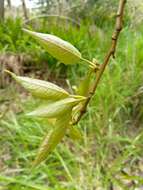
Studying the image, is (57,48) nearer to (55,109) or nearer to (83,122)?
(55,109)

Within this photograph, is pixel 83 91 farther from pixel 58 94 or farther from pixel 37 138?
pixel 37 138

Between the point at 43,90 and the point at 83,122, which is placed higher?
the point at 43,90

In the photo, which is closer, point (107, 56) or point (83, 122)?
point (107, 56)

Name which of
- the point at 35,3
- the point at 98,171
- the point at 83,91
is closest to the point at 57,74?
the point at 98,171

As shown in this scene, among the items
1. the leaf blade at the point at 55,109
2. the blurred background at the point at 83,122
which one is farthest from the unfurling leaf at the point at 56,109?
the blurred background at the point at 83,122

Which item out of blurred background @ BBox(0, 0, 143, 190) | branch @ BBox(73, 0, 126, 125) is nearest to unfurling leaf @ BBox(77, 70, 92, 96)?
branch @ BBox(73, 0, 126, 125)

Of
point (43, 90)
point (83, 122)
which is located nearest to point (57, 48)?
point (43, 90)

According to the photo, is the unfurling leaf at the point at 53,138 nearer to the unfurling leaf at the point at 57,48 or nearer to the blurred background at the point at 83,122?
the unfurling leaf at the point at 57,48
